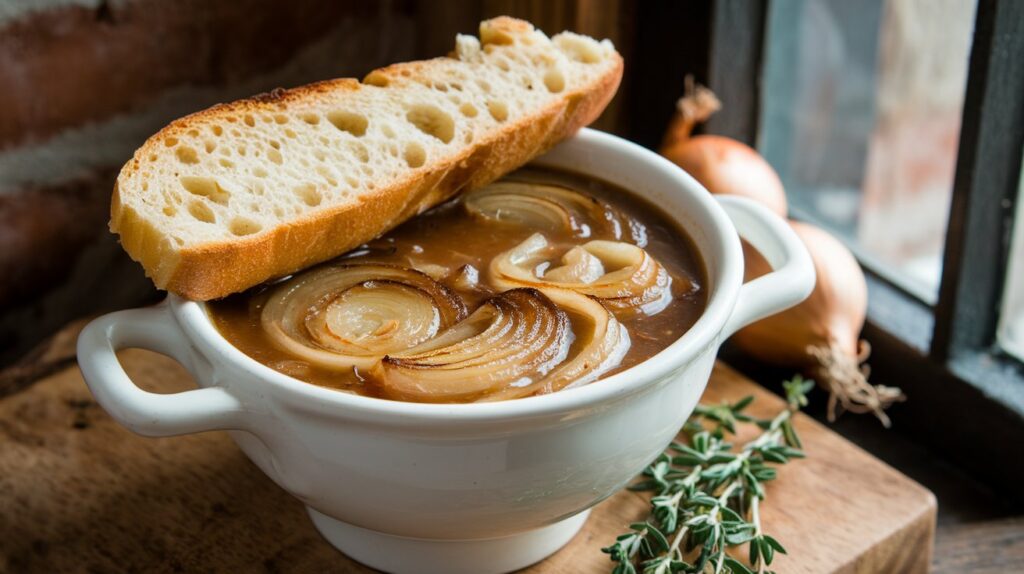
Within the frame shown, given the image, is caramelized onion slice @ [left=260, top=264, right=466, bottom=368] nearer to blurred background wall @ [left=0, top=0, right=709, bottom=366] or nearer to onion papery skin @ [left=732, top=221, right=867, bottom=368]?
onion papery skin @ [left=732, top=221, right=867, bottom=368]

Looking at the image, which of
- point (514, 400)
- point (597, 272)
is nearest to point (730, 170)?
point (597, 272)

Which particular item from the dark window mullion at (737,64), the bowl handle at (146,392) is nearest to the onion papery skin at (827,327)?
the dark window mullion at (737,64)

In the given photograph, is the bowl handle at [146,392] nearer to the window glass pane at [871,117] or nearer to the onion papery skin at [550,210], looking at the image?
the onion papery skin at [550,210]

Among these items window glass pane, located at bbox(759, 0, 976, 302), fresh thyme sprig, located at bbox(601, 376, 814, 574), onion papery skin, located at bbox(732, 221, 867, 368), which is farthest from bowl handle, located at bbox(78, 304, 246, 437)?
window glass pane, located at bbox(759, 0, 976, 302)

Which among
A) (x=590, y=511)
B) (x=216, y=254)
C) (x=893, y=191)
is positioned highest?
(x=216, y=254)

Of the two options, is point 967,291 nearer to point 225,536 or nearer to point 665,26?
point 665,26

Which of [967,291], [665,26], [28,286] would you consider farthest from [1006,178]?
[28,286]

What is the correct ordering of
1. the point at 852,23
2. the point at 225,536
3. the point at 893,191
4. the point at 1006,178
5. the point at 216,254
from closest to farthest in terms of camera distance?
the point at 216,254
the point at 225,536
the point at 1006,178
the point at 852,23
the point at 893,191
